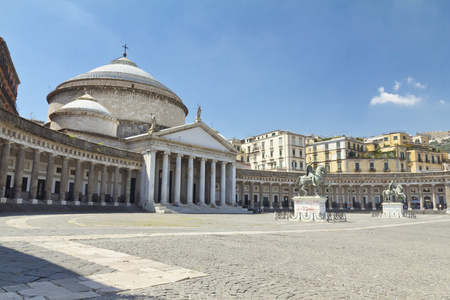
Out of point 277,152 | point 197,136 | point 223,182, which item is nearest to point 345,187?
point 277,152

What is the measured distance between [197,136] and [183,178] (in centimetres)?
746

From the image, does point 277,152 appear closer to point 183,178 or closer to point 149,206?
point 183,178

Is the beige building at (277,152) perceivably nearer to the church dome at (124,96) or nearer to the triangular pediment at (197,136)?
the triangular pediment at (197,136)

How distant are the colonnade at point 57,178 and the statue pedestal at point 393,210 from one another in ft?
105

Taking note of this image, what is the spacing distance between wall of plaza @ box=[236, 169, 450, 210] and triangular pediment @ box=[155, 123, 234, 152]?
11.1 m

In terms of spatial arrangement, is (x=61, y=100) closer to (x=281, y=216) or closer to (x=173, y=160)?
(x=173, y=160)

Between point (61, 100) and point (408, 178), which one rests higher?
point (61, 100)

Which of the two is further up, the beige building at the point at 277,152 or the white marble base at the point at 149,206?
the beige building at the point at 277,152

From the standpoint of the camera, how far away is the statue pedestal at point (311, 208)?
→ 89.1 ft

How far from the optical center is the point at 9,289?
482 centimetres

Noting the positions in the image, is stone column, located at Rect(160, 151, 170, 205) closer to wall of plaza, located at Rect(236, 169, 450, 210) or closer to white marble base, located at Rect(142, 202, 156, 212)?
white marble base, located at Rect(142, 202, 156, 212)

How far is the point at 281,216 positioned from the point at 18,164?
76.7 ft

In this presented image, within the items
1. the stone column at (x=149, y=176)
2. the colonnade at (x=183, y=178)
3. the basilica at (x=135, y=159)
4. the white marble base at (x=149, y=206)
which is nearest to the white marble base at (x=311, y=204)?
the basilica at (x=135, y=159)

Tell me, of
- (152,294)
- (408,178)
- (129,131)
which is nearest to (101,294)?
(152,294)
